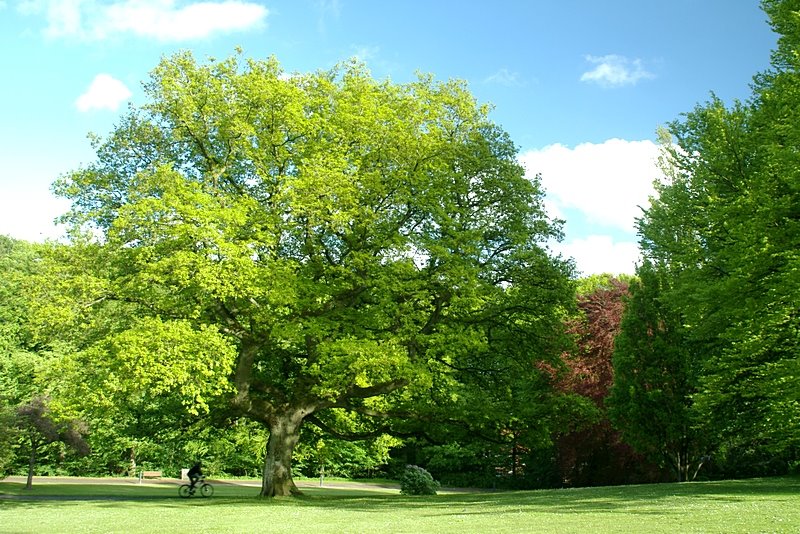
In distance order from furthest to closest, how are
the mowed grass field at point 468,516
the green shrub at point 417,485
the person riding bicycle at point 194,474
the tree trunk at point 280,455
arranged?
the green shrub at point 417,485
the person riding bicycle at point 194,474
the tree trunk at point 280,455
the mowed grass field at point 468,516

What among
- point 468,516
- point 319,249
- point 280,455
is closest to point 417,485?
point 280,455

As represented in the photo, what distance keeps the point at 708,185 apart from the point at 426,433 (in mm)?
15573

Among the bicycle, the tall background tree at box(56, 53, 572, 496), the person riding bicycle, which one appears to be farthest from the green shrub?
the person riding bicycle

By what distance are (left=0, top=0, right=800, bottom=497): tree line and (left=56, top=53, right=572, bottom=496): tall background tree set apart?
0.36ft

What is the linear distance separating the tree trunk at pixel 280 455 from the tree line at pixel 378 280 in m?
0.11

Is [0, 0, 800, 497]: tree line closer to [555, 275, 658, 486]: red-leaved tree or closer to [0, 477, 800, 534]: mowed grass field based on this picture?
[555, 275, 658, 486]: red-leaved tree

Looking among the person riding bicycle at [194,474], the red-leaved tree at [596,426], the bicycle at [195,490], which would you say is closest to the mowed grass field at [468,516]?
the person riding bicycle at [194,474]

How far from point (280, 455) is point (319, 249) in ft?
27.1

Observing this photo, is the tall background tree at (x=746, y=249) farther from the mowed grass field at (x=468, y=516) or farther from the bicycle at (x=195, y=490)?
the bicycle at (x=195, y=490)

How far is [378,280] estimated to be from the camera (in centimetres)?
2602

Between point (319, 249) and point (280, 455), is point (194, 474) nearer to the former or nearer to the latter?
point (280, 455)

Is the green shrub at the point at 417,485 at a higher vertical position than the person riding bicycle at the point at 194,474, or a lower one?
lower

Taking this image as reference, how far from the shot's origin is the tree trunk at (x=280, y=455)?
2756cm

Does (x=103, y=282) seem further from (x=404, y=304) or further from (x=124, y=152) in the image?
(x=404, y=304)
